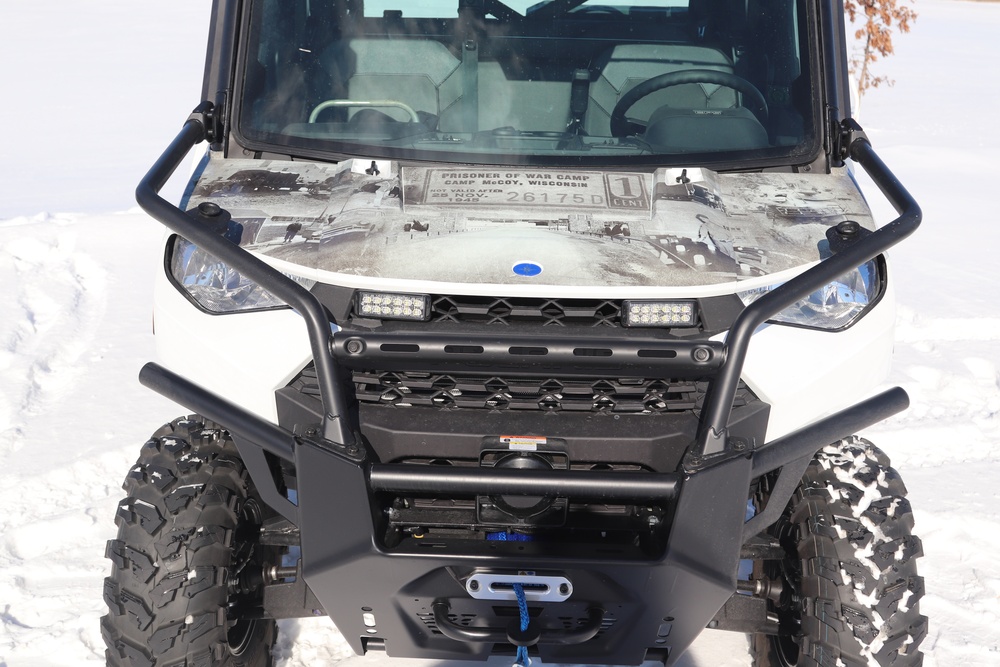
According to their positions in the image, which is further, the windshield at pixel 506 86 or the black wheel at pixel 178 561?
the windshield at pixel 506 86

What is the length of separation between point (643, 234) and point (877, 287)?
615 mm

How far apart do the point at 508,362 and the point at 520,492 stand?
0.92 ft

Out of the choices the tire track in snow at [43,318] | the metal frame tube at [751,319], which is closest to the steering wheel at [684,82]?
the metal frame tube at [751,319]

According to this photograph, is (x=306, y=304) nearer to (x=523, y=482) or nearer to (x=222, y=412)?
(x=222, y=412)

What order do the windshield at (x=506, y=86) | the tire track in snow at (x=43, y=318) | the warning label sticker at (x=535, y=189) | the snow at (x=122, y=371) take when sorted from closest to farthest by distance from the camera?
the warning label sticker at (x=535, y=189) < the windshield at (x=506, y=86) < the snow at (x=122, y=371) < the tire track in snow at (x=43, y=318)

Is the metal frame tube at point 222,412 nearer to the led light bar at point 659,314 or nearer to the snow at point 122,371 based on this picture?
the led light bar at point 659,314

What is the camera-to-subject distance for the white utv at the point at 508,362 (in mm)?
2463

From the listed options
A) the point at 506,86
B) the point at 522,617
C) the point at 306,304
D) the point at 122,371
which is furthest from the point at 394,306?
the point at 122,371

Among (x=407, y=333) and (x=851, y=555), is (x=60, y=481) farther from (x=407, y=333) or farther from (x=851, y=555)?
(x=851, y=555)

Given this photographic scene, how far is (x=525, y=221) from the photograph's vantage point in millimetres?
2719

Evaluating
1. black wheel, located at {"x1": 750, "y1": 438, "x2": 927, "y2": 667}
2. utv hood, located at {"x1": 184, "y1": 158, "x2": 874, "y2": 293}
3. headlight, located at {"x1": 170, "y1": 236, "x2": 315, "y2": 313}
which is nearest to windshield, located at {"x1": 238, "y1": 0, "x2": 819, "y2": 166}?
utv hood, located at {"x1": 184, "y1": 158, "x2": 874, "y2": 293}

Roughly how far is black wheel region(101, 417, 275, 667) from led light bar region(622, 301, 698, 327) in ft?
3.60

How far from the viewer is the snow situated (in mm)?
3639

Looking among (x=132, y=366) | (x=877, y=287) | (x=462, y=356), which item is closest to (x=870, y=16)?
→ (x=132, y=366)
